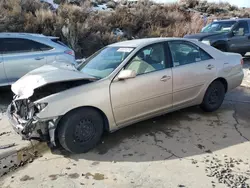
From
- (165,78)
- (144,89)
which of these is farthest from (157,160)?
(165,78)

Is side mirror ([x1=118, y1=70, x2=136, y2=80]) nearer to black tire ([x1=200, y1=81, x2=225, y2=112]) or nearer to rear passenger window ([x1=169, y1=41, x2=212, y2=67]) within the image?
rear passenger window ([x1=169, y1=41, x2=212, y2=67])

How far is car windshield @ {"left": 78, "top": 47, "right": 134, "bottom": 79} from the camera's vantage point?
14.5 ft

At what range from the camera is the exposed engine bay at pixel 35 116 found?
377 cm

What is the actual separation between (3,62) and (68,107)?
3.67 metres

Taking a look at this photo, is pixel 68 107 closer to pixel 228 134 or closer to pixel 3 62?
pixel 228 134

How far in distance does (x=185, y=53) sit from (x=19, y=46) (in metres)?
4.25

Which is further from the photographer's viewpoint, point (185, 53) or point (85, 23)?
point (85, 23)

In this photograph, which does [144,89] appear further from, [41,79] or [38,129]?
[38,129]

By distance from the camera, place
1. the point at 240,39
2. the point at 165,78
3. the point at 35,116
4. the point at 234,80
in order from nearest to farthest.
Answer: the point at 35,116
the point at 165,78
the point at 234,80
the point at 240,39

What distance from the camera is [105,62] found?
4711 mm

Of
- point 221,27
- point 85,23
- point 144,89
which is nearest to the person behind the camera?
point 144,89

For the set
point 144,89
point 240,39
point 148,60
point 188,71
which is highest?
point 148,60

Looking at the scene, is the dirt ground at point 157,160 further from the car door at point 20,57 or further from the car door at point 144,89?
the car door at point 20,57

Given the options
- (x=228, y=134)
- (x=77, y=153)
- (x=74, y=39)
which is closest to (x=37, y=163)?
(x=77, y=153)
